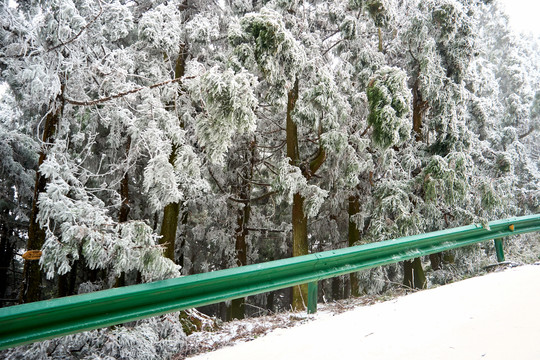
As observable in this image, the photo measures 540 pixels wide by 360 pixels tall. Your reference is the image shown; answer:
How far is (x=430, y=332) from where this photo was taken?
2498 mm

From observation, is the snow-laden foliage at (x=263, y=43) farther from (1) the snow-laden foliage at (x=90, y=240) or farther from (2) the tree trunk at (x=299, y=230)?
(1) the snow-laden foliage at (x=90, y=240)

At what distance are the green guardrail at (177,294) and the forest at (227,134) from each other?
2.09 metres

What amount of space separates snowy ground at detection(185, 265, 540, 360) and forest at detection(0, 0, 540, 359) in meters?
2.49

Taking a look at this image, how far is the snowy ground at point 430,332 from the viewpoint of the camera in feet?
7.17

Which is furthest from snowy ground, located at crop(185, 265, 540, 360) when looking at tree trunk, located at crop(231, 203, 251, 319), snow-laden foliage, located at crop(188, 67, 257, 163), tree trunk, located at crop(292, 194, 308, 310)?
tree trunk, located at crop(231, 203, 251, 319)

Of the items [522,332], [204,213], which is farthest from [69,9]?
[204,213]

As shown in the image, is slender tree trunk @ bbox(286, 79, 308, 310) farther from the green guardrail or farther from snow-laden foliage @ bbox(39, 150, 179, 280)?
the green guardrail

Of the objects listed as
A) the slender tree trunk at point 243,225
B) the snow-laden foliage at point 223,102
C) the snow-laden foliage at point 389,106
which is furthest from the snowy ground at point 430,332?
the slender tree trunk at point 243,225

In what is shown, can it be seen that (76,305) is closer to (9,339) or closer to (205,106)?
(9,339)


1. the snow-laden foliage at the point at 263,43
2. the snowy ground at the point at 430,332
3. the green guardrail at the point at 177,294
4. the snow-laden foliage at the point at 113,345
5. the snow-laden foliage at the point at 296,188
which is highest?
the snow-laden foliage at the point at 263,43

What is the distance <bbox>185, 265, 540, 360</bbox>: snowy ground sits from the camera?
86.0 inches

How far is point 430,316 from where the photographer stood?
2.85 meters

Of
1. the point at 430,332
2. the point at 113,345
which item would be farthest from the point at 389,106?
the point at 113,345

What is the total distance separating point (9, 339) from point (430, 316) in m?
2.95
